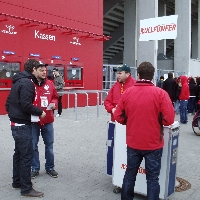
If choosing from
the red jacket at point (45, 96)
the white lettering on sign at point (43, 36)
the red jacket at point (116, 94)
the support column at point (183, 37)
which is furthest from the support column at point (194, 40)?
the red jacket at point (45, 96)

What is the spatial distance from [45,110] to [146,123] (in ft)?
6.32

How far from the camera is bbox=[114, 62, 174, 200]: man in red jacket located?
3156 millimetres

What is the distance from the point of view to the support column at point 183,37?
2431 centimetres

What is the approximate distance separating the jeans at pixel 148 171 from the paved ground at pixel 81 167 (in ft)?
2.48

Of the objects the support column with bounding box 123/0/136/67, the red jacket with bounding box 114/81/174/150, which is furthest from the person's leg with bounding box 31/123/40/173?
the support column with bounding box 123/0/136/67

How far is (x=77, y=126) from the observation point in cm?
958

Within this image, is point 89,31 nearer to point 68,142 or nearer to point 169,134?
point 68,142

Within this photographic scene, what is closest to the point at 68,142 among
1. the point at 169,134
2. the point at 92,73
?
the point at 169,134

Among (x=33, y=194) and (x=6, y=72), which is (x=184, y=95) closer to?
(x=6, y=72)

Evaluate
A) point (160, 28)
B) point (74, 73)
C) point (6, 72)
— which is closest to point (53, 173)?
point (160, 28)

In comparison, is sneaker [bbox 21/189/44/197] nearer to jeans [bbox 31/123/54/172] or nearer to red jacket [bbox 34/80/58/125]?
jeans [bbox 31/123/54/172]

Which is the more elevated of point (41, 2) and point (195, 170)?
point (41, 2)

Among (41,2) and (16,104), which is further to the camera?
(41,2)

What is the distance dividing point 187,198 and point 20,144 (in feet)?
7.37
